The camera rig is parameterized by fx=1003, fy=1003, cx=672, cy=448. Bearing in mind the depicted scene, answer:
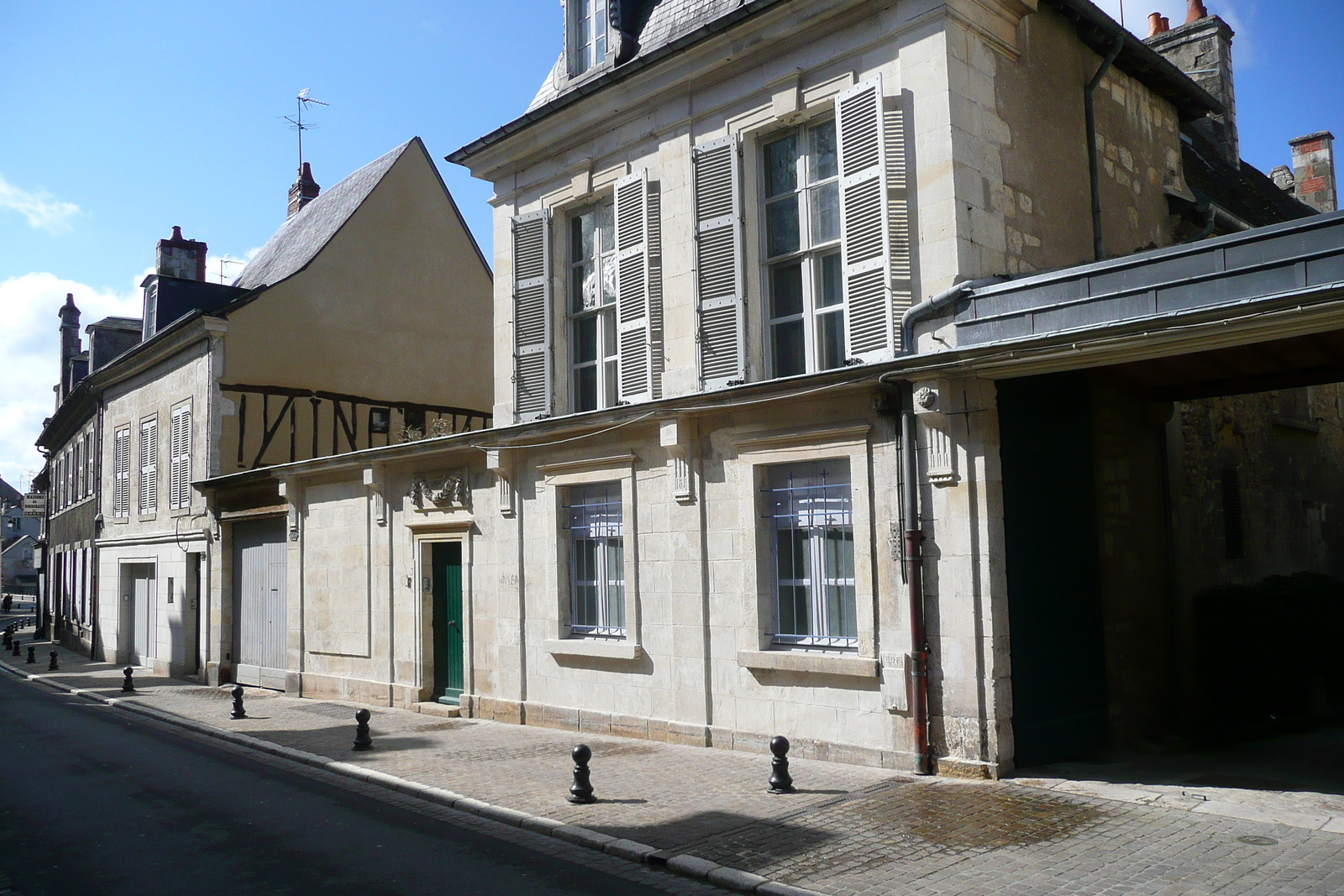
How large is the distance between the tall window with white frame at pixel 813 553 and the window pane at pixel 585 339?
3435 millimetres

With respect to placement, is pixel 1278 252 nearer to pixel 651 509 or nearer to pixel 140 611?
pixel 651 509

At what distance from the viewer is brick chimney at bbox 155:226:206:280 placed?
24312 mm

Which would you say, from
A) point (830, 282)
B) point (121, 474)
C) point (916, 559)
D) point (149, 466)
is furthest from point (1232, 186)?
point (121, 474)

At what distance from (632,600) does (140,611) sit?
16.9 metres

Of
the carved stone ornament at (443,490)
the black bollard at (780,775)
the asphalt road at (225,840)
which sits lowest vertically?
the asphalt road at (225,840)

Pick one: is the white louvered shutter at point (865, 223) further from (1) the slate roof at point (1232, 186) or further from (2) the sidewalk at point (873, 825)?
(1) the slate roof at point (1232, 186)

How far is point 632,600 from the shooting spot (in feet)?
35.3

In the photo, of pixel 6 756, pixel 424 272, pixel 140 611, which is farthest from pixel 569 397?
pixel 140 611

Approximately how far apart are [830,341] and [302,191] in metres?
21.0

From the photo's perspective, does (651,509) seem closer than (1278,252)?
No

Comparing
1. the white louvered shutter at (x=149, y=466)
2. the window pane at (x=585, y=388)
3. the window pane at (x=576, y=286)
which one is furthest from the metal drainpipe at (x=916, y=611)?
the white louvered shutter at (x=149, y=466)

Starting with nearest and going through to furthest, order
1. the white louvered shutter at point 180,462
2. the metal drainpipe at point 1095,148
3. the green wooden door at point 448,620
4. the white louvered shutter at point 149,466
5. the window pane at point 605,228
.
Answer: the metal drainpipe at point 1095,148 → the window pane at point 605,228 → the green wooden door at point 448,620 → the white louvered shutter at point 180,462 → the white louvered shutter at point 149,466

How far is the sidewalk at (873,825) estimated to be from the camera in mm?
5742

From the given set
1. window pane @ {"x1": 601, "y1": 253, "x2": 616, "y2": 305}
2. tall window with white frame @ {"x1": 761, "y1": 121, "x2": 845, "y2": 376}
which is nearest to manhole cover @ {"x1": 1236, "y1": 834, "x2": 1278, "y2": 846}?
tall window with white frame @ {"x1": 761, "y1": 121, "x2": 845, "y2": 376}
